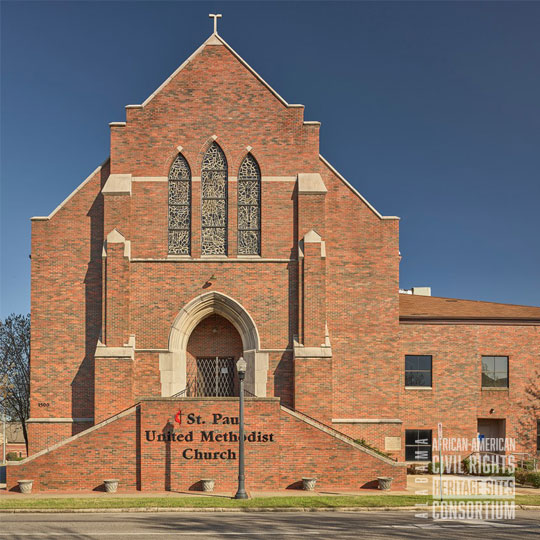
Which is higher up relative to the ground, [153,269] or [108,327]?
[153,269]

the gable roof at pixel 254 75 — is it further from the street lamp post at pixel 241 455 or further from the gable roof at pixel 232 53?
the street lamp post at pixel 241 455

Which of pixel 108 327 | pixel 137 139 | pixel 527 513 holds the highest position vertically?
pixel 137 139

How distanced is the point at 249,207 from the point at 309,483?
Answer: 10.9 m

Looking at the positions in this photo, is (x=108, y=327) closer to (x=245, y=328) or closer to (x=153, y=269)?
(x=153, y=269)

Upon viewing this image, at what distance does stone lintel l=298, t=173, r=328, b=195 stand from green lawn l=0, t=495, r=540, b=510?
37.4 ft

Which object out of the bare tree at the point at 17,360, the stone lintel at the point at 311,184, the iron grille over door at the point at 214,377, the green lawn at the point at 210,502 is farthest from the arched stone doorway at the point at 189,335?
the bare tree at the point at 17,360

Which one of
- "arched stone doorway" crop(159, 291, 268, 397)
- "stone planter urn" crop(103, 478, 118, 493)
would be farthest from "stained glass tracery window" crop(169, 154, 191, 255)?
"stone planter urn" crop(103, 478, 118, 493)

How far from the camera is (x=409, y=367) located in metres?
27.5

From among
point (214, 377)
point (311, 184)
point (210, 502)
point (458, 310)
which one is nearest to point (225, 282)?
point (214, 377)

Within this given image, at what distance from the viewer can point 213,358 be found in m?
26.3

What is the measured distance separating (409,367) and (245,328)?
289 inches

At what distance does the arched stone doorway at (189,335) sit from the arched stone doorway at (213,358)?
444 millimetres

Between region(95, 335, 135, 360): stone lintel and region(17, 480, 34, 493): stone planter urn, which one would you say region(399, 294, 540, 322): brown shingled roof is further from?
region(17, 480, 34, 493): stone planter urn

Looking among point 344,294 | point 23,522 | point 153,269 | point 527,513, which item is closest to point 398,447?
point 344,294
